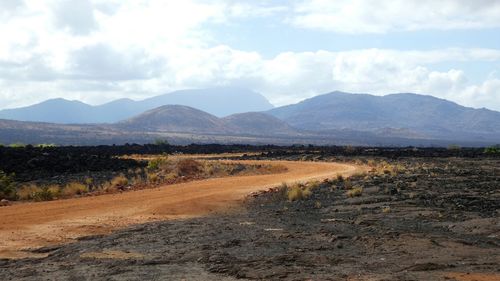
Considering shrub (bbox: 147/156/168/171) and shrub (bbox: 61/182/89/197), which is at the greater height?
shrub (bbox: 147/156/168/171)

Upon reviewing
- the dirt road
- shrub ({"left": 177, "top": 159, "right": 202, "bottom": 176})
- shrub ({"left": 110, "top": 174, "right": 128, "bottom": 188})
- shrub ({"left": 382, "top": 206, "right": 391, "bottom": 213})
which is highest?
shrub ({"left": 177, "top": 159, "right": 202, "bottom": 176})

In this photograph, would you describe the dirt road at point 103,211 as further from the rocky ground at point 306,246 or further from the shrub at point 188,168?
the shrub at point 188,168

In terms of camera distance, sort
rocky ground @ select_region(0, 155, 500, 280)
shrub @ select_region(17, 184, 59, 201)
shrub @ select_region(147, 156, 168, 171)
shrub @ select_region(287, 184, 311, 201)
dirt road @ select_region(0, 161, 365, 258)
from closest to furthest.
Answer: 1. rocky ground @ select_region(0, 155, 500, 280)
2. dirt road @ select_region(0, 161, 365, 258)
3. shrub @ select_region(287, 184, 311, 201)
4. shrub @ select_region(17, 184, 59, 201)
5. shrub @ select_region(147, 156, 168, 171)

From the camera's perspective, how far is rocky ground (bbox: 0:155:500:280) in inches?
404

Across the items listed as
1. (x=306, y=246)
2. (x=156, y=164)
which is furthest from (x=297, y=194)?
(x=156, y=164)

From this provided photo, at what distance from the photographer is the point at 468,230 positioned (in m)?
14.3

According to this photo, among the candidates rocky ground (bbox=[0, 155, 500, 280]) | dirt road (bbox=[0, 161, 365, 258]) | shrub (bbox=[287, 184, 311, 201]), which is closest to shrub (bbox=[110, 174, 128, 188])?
dirt road (bbox=[0, 161, 365, 258])

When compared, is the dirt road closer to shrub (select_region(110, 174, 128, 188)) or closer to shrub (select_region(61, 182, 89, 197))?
shrub (select_region(61, 182, 89, 197))

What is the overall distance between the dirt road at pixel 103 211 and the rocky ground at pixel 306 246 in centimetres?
100

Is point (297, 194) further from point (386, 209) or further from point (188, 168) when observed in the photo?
point (188, 168)

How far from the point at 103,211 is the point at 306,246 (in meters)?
8.92

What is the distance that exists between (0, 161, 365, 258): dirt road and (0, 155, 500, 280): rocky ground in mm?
1001

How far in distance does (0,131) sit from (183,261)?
16429 cm

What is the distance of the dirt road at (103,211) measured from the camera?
14.7 meters
